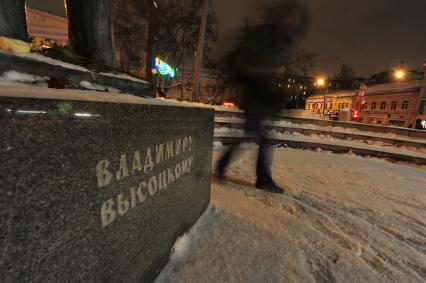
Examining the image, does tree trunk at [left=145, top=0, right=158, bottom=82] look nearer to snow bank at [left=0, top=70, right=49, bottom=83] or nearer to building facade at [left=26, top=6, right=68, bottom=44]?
building facade at [left=26, top=6, right=68, bottom=44]

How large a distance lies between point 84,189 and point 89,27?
1690 mm

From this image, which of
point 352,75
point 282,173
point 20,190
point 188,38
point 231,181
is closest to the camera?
point 20,190

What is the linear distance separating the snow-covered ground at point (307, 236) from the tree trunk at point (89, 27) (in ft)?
5.44

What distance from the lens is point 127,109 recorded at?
0.96 m

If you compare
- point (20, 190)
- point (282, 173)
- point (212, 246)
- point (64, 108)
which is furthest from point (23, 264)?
point (282, 173)

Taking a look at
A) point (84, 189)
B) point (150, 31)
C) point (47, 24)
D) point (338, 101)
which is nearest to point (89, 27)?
→ point (84, 189)

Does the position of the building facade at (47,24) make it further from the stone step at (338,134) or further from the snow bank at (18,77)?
the snow bank at (18,77)

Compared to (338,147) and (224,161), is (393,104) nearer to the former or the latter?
(338,147)

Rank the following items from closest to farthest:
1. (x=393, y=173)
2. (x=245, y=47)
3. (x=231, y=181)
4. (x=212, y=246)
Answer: (x=212, y=246)
(x=245, y=47)
(x=231, y=181)
(x=393, y=173)

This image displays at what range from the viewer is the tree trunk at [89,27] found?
1.87 meters

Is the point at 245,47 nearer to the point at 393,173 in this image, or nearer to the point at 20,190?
the point at 20,190

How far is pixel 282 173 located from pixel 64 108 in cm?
340

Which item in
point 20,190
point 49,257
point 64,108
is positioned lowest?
point 49,257

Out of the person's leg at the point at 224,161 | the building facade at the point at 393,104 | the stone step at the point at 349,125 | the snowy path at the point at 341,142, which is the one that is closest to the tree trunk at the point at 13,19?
the person's leg at the point at 224,161
